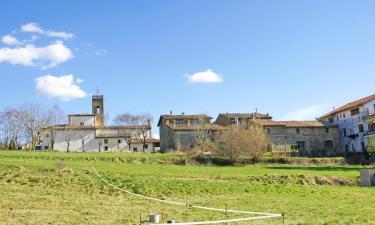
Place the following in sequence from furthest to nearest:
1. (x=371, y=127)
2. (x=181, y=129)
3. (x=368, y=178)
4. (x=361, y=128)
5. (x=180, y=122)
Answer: (x=180, y=122) → (x=181, y=129) → (x=361, y=128) → (x=371, y=127) → (x=368, y=178)

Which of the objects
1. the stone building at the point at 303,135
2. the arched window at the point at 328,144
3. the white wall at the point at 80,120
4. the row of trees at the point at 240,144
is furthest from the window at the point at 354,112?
the white wall at the point at 80,120

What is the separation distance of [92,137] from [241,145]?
4763 cm

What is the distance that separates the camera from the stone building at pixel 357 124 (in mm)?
78625

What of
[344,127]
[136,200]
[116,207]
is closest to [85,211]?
[116,207]

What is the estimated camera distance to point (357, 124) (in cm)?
8281

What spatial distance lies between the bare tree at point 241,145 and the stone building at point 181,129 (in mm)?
15190

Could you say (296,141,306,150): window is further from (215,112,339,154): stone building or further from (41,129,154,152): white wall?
(41,129,154,152): white wall

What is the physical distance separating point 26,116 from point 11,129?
266 inches

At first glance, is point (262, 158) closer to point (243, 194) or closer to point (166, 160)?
point (166, 160)

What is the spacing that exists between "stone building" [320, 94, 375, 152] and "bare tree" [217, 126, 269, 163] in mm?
21914

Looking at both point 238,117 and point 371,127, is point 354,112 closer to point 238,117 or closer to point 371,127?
point 371,127

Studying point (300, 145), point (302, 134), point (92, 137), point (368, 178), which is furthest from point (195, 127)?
point (368, 178)

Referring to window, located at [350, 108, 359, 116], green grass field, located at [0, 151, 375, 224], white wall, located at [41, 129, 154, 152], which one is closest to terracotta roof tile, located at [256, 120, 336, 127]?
window, located at [350, 108, 359, 116]

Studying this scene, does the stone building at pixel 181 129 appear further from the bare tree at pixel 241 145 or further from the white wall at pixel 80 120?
the white wall at pixel 80 120
